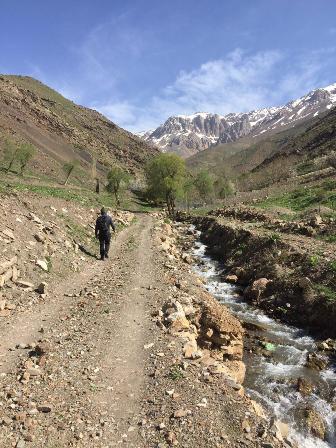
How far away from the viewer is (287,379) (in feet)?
46.4

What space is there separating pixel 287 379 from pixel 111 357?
20.6ft

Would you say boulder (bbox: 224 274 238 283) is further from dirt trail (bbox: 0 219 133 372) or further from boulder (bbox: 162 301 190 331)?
boulder (bbox: 162 301 190 331)

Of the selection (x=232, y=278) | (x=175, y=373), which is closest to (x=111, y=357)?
(x=175, y=373)

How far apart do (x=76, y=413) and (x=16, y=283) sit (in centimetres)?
779

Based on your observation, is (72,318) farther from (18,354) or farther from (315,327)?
(315,327)

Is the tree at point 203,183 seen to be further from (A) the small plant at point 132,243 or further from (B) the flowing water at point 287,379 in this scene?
(B) the flowing water at point 287,379

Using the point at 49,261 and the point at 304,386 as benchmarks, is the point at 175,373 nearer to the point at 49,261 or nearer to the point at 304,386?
the point at 304,386

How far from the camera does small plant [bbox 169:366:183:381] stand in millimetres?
10525

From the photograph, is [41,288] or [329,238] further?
[329,238]

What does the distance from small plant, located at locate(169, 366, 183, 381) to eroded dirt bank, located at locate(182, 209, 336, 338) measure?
898 centimetres

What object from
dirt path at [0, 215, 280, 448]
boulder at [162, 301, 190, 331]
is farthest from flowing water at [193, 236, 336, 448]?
boulder at [162, 301, 190, 331]

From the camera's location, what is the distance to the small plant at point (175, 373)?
34.5ft

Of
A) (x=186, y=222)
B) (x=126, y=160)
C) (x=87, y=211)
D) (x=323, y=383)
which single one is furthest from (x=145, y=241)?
(x=126, y=160)

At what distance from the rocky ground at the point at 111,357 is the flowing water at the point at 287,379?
872mm
